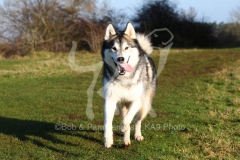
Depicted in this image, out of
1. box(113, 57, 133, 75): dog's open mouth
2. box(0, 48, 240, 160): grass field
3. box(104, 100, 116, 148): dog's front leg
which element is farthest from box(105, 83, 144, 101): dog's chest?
box(0, 48, 240, 160): grass field

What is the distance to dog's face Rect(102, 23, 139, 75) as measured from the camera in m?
5.20

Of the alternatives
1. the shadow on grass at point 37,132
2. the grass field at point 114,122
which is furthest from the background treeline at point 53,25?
the shadow on grass at point 37,132

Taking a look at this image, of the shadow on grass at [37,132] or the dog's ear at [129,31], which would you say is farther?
the dog's ear at [129,31]

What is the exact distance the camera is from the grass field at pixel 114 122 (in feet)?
16.2

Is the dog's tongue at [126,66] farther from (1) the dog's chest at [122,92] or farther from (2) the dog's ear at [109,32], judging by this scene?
(2) the dog's ear at [109,32]

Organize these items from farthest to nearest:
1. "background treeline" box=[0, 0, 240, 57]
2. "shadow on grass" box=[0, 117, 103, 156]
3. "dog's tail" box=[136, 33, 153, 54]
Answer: "background treeline" box=[0, 0, 240, 57], "dog's tail" box=[136, 33, 153, 54], "shadow on grass" box=[0, 117, 103, 156]

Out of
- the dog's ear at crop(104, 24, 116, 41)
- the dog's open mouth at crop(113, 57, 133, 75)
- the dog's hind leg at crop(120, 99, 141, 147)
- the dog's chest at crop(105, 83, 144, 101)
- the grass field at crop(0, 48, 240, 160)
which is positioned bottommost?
the grass field at crop(0, 48, 240, 160)

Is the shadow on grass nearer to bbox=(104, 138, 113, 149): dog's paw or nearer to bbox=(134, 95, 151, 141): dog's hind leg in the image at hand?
bbox=(104, 138, 113, 149): dog's paw

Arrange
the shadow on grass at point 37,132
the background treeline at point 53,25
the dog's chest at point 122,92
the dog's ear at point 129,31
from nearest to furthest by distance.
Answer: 1. the dog's chest at point 122,92
2. the shadow on grass at point 37,132
3. the dog's ear at point 129,31
4. the background treeline at point 53,25

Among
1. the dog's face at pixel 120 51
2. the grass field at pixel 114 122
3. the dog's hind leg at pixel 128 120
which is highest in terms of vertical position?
the dog's face at pixel 120 51

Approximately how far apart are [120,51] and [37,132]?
2.25 meters

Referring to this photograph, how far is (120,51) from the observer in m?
5.24

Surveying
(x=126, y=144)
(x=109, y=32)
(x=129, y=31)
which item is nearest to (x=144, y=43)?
(x=129, y=31)

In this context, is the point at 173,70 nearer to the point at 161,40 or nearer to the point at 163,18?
the point at 161,40
